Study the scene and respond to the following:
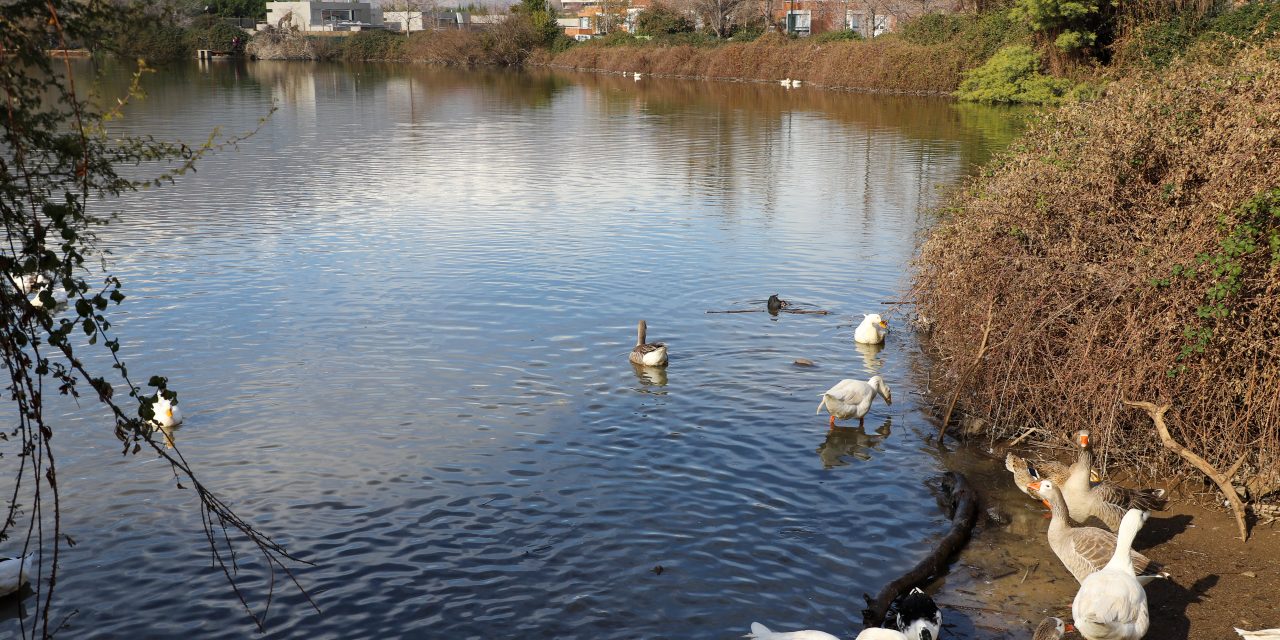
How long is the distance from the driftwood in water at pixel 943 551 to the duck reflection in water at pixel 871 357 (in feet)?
12.4

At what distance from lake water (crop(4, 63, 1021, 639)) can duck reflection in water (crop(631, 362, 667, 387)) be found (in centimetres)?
5

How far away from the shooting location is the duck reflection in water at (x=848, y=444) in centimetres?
1202

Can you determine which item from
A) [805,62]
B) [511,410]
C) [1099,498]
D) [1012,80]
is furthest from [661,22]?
[1099,498]

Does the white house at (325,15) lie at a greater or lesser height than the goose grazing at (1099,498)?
greater

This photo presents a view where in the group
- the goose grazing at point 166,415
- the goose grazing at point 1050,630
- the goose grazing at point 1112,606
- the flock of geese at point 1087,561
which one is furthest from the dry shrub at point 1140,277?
the goose grazing at point 166,415

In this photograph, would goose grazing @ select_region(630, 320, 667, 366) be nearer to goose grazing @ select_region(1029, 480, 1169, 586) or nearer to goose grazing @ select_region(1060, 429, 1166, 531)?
goose grazing @ select_region(1060, 429, 1166, 531)

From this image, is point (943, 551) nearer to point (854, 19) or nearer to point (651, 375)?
point (651, 375)

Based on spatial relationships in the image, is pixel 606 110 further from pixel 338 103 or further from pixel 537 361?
pixel 537 361

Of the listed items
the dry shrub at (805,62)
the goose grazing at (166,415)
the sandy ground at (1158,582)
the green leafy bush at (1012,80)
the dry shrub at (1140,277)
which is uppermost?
the dry shrub at (805,62)

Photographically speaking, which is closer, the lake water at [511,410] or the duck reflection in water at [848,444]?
the lake water at [511,410]

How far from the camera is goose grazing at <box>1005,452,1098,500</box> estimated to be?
1027 centimetres

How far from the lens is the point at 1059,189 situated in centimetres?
1173

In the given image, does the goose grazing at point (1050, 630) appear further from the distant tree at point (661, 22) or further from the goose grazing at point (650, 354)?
the distant tree at point (661, 22)

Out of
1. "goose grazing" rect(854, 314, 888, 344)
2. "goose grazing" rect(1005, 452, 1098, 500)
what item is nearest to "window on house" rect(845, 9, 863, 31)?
"goose grazing" rect(854, 314, 888, 344)
